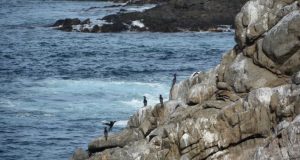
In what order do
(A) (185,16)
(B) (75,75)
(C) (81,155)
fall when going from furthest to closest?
1. (A) (185,16)
2. (B) (75,75)
3. (C) (81,155)

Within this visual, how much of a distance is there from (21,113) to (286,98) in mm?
29810

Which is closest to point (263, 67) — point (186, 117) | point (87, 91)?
point (186, 117)

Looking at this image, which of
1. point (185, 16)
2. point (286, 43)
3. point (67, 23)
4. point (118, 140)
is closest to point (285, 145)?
point (286, 43)

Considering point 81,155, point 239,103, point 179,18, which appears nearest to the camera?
point 239,103

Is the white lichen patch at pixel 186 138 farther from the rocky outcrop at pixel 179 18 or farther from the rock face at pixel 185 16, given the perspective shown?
the rock face at pixel 185 16

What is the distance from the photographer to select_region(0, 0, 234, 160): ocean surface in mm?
48125

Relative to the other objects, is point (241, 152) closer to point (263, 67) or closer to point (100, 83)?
point (263, 67)

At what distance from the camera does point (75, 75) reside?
67.6m

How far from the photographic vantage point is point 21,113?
2106 inches

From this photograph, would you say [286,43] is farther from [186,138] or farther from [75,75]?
[75,75]

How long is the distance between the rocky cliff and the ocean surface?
43.1 feet

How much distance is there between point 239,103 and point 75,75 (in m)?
40.7

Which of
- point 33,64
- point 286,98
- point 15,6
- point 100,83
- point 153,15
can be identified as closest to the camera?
point 286,98

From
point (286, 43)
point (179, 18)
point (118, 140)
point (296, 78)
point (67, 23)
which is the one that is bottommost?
point (67, 23)
